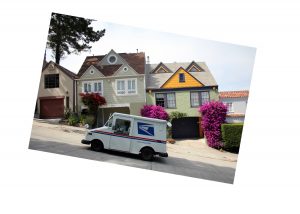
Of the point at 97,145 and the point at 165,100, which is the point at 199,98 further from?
the point at 97,145

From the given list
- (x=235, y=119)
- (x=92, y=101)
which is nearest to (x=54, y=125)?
Answer: (x=92, y=101)

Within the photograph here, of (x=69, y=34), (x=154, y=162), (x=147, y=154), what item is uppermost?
(x=69, y=34)

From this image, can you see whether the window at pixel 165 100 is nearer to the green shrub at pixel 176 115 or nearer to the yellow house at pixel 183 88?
the yellow house at pixel 183 88

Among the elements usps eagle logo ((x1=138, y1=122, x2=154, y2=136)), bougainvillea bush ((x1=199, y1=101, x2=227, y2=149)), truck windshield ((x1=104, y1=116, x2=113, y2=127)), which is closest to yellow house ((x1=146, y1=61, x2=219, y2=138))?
Answer: bougainvillea bush ((x1=199, y1=101, x2=227, y2=149))

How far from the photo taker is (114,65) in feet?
17.2

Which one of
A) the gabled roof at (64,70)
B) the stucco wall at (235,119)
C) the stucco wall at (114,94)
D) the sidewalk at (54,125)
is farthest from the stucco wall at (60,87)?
the stucco wall at (235,119)

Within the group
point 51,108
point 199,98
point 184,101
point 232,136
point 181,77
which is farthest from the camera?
point 181,77

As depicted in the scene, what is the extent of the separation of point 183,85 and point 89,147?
2.35 metres

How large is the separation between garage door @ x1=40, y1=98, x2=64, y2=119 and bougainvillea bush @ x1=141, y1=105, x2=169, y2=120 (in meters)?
1.67

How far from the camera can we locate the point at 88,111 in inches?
204

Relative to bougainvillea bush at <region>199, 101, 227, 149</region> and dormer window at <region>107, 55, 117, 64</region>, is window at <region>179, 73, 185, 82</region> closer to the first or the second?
bougainvillea bush at <region>199, 101, 227, 149</region>

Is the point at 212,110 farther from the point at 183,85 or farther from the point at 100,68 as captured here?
the point at 100,68

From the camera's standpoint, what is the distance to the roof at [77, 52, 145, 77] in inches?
202

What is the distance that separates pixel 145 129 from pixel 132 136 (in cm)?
31
